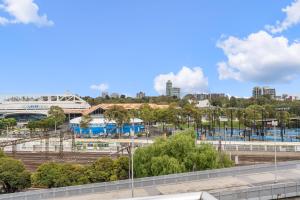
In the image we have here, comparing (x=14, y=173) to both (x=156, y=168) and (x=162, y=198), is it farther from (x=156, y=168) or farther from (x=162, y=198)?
(x=162, y=198)

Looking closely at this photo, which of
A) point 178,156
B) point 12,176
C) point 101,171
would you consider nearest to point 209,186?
point 178,156

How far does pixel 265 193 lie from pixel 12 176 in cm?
1996

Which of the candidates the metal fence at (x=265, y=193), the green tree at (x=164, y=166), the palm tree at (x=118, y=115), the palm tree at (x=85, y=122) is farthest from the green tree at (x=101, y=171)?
the palm tree at (x=85, y=122)

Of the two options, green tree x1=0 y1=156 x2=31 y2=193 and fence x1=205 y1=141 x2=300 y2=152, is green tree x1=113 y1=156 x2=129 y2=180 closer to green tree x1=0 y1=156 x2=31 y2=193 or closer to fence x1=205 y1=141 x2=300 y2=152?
green tree x1=0 y1=156 x2=31 y2=193

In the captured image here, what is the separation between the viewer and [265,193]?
19.2m

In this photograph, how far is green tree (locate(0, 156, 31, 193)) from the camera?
30388mm

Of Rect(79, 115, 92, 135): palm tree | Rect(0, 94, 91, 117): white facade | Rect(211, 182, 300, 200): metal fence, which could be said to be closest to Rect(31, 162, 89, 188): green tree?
Rect(211, 182, 300, 200): metal fence

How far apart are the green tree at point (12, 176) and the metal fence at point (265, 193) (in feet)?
59.5

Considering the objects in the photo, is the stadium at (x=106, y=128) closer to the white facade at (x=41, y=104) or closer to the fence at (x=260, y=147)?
the fence at (x=260, y=147)

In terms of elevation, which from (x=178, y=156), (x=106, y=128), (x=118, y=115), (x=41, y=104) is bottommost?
(x=106, y=128)

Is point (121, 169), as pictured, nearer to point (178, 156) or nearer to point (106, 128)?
point (178, 156)

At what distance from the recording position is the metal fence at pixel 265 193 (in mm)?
18594

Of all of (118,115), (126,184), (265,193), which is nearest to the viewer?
(265,193)

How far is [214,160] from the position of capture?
99.6 feet
